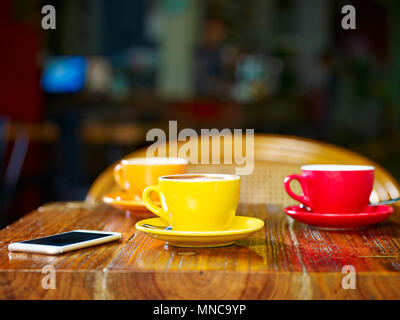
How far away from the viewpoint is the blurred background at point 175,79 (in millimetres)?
4922

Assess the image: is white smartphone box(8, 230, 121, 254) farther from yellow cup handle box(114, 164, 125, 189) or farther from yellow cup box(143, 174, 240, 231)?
yellow cup handle box(114, 164, 125, 189)

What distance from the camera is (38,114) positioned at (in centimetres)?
544

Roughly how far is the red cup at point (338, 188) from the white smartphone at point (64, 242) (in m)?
0.27

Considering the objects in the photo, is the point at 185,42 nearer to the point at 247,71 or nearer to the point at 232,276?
the point at 247,71

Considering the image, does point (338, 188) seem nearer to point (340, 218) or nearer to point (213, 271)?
point (340, 218)

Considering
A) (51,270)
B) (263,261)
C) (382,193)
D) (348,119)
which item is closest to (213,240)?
(263,261)

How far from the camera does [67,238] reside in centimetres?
65

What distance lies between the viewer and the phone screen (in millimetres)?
620

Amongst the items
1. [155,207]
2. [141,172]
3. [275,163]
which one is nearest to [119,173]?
[141,172]

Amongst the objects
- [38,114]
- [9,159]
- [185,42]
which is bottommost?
[9,159]

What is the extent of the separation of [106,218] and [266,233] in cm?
27

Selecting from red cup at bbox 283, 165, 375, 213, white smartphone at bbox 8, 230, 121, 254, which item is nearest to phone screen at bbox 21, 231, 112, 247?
white smartphone at bbox 8, 230, 121, 254

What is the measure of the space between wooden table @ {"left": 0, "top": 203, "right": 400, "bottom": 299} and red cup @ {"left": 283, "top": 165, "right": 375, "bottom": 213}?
3.6 inches

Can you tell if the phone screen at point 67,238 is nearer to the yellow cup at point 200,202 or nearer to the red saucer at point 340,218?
the yellow cup at point 200,202
